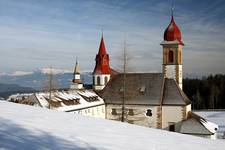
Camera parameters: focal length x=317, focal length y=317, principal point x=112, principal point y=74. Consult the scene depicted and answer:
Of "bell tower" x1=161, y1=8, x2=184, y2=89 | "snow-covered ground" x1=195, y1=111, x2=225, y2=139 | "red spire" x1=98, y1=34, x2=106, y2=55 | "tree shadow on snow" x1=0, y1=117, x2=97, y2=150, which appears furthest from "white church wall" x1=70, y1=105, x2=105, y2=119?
"tree shadow on snow" x1=0, y1=117, x2=97, y2=150

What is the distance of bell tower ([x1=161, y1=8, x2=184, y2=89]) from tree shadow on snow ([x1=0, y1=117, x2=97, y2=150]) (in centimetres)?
3325

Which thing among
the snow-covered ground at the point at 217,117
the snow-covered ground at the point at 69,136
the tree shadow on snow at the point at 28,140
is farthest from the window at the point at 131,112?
the tree shadow on snow at the point at 28,140

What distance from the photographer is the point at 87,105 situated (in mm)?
33000

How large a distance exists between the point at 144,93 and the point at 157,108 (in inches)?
91.2

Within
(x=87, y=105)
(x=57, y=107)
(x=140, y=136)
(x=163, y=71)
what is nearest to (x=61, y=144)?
(x=140, y=136)

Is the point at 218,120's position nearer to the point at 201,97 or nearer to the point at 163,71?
the point at 163,71

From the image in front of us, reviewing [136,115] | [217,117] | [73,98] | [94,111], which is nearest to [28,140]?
[73,98]

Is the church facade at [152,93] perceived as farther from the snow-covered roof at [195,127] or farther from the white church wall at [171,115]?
the snow-covered roof at [195,127]

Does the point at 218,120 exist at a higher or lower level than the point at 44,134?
lower

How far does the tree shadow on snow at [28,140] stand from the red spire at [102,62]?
3438cm

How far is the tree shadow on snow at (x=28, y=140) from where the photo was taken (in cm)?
400

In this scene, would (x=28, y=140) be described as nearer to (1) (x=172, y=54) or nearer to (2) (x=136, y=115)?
(2) (x=136, y=115)

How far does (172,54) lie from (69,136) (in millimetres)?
34306

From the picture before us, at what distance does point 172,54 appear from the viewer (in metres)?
38.1
